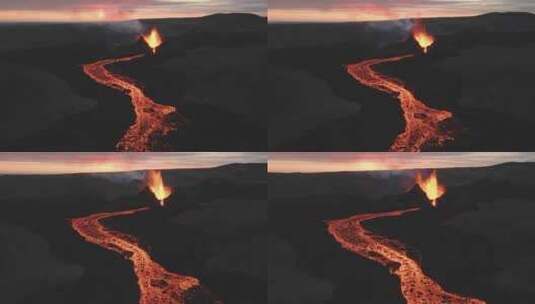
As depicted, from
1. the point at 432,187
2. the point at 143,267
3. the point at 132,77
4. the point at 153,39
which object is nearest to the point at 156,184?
the point at 143,267

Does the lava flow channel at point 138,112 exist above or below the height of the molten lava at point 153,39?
below

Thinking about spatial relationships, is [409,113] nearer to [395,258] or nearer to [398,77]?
[398,77]

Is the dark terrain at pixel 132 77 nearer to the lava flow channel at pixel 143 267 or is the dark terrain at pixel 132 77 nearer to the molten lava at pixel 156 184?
the molten lava at pixel 156 184

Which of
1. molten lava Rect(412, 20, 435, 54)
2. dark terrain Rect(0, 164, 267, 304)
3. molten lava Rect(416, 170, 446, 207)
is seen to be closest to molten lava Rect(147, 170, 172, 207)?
dark terrain Rect(0, 164, 267, 304)

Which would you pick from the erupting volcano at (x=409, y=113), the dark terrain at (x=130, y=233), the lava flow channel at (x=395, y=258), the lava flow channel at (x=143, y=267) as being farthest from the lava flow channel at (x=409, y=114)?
the lava flow channel at (x=143, y=267)

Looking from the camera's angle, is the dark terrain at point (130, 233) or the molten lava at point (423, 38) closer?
the dark terrain at point (130, 233)
